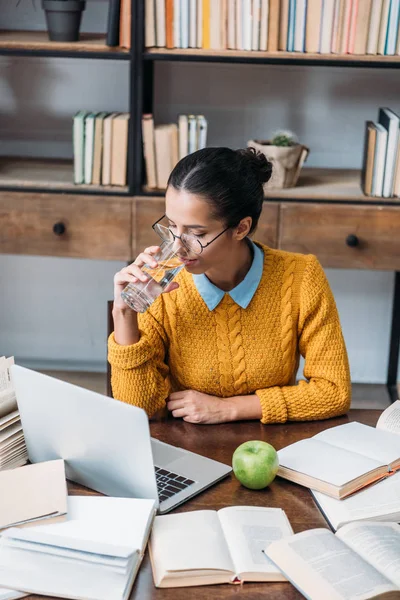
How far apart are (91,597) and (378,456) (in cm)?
61

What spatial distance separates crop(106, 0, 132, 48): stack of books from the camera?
2.58 m

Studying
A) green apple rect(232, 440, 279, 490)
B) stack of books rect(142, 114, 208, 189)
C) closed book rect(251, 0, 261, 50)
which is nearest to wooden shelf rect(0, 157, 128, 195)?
stack of books rect(142, 114, 208, 189)

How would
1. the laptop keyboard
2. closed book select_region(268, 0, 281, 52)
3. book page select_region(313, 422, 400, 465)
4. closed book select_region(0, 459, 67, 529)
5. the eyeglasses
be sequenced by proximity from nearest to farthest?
closed book select_region(0, 459, 67, 529), the laptop keyboard, book page select_region(313, 422, 400, 465), the eyeglasses, closed book select_region(268, 0, 281, 52)

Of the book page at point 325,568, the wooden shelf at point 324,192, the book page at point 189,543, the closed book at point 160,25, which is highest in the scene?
the closed book at point 160,25

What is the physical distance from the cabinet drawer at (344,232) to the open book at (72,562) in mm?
1721

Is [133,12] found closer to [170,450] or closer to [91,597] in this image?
[170,450]

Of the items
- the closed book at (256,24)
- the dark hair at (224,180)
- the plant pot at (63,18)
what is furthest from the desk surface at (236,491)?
the plant pot at (63,18)

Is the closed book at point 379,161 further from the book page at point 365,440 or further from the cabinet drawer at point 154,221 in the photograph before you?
the book page at point 365,440

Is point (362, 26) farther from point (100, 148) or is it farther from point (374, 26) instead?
point (100, 148)

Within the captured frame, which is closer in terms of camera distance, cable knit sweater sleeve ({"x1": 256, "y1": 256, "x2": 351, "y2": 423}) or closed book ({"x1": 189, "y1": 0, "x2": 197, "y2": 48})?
cable knit sweater sleeve ({"x1": 256, "y1": 256, "x2": 351, "y2": 423})

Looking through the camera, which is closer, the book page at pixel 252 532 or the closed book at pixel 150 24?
the book page at pixel 252 532

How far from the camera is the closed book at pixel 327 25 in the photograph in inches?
101

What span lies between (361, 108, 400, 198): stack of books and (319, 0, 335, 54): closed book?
320mm

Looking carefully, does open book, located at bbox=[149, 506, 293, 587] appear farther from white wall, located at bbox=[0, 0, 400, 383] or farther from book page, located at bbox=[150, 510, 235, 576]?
white wall, located at bbox=[0, 0, 400, 383]
